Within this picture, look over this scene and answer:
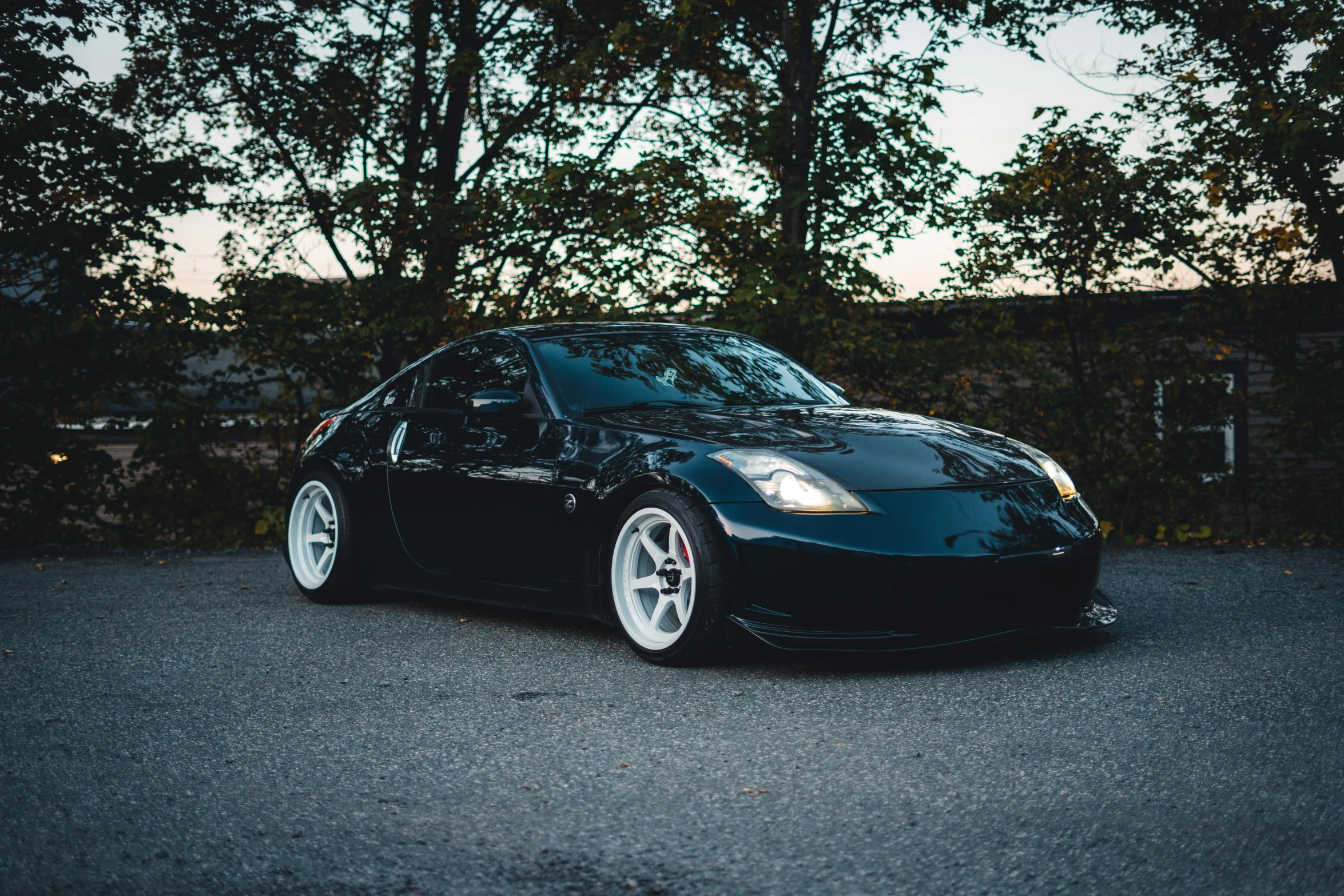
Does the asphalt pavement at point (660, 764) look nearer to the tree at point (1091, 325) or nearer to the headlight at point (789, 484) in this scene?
the headlight at point (789, 484)

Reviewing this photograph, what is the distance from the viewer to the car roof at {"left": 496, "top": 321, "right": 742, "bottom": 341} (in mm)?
6172

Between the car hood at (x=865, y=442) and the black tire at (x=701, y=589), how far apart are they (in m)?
0.30

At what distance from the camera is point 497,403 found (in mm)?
5598

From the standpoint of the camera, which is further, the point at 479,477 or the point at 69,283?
the point at 69,283

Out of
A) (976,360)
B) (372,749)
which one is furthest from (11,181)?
(372,749)

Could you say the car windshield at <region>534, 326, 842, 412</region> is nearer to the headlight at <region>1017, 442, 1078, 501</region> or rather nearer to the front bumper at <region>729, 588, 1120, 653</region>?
the headlight at <region>1017, 442, 1078, 501</region>

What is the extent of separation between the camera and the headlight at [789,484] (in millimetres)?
4656

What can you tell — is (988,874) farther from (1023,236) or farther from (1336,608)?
(1023,236)

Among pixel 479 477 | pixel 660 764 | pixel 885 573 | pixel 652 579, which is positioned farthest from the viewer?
pixel 479 477

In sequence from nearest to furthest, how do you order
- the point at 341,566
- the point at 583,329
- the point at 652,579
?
the point at 652,579 < the point at 583,329 < the point at 341,566

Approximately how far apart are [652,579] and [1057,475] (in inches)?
66.2

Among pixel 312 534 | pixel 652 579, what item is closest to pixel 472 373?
pixel 312 534

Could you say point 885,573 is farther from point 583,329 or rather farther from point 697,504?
point 583,329

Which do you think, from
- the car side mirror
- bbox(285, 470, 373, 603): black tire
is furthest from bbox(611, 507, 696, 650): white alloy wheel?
bbox(285, 470, 373, 603): black tire
